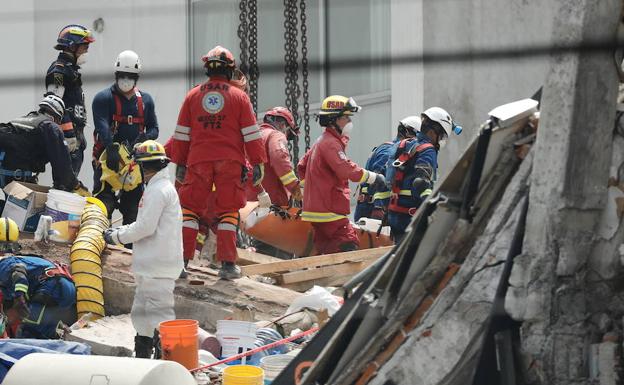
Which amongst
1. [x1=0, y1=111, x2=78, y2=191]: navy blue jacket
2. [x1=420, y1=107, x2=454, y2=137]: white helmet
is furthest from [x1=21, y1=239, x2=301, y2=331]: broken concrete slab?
[x1=420, y1=107, x2=454, y2=137]: white helmet

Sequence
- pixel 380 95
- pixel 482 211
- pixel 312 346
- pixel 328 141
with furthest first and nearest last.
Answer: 1. pixel 380 95
2. pixel 328 141
3. pixel 312 346
4. pixel 482 211

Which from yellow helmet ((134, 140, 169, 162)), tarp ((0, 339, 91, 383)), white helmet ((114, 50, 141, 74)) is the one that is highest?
white helmet ((114, 50, 141, 74))

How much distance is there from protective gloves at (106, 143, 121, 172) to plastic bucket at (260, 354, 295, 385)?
4.33 meters

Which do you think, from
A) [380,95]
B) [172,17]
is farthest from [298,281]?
[172,17]

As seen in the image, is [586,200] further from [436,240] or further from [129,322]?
[129,322]

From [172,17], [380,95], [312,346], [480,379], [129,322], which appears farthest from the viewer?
[172,17]

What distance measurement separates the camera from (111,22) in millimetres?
18547

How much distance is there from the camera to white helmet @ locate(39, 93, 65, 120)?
1065 cm

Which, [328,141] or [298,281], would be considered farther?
[328,141]

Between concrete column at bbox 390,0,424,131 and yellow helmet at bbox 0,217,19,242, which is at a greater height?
concrete column at bbox 390,0,424,131

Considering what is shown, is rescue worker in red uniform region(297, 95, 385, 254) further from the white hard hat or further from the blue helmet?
the blue helmet

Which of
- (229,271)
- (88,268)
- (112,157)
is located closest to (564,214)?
(229,271)

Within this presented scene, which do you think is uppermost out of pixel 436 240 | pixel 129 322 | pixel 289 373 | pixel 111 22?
pixel 111 22

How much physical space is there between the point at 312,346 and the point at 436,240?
782 mm
